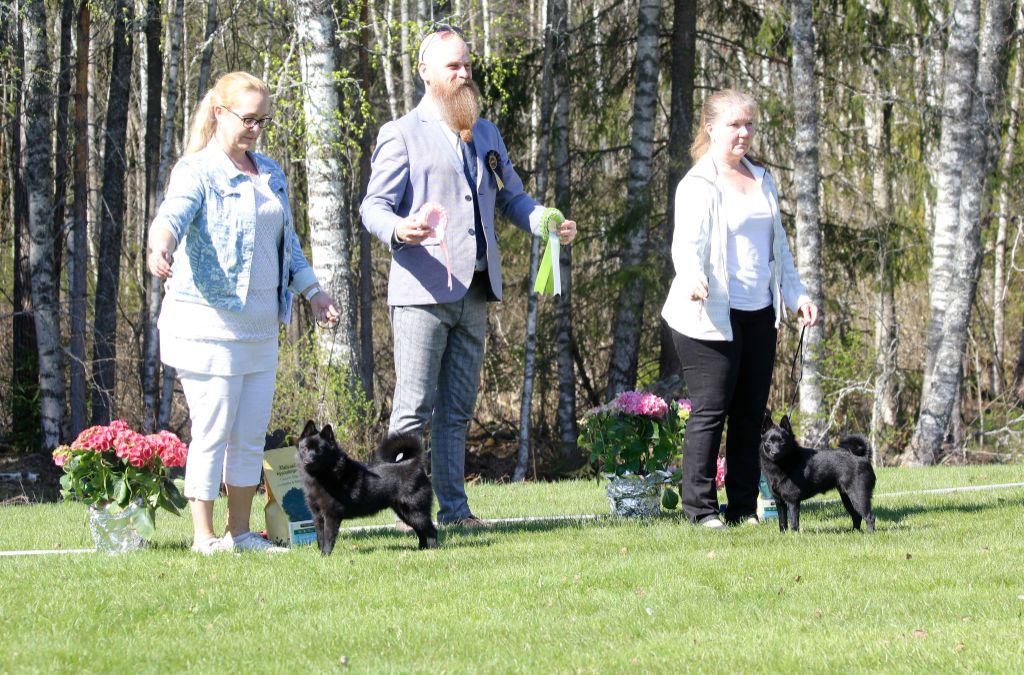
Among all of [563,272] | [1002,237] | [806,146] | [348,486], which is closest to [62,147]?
[563,272]

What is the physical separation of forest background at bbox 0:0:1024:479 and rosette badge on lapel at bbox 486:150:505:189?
19.3 feet

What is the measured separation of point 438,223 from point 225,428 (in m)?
1.30

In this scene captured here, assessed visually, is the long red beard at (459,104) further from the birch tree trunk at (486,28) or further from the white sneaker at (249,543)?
the birch tree trunk at (486,28)

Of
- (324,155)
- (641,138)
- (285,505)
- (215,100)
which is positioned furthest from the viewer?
(641,138)

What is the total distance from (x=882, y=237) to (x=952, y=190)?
1899 mm

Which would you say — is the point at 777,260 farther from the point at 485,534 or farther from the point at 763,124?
the point at 763,124

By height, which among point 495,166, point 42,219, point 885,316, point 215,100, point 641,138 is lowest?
point 885,316

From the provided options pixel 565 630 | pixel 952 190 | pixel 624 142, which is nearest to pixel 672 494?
pixel 565 630

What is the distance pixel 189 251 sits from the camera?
5.28 m

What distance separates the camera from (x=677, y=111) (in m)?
14.9

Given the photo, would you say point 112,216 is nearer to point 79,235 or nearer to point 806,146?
point 79,235

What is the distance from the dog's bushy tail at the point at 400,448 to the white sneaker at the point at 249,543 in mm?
604

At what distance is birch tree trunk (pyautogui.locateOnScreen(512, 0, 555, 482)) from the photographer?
14891mm

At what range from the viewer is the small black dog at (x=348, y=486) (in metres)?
5.25
